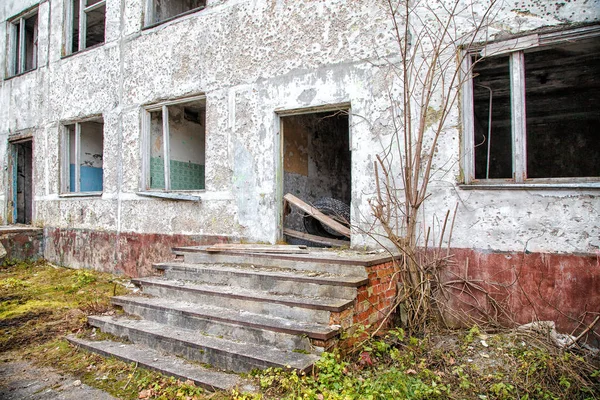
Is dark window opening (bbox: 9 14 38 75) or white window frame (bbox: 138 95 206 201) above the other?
dark window opening (bbox: 9 14 38 75)

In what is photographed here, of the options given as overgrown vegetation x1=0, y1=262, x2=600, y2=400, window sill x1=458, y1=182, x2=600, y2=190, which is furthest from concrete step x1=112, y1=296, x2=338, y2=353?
window sill x1=458, y1=182, x2=600, y2=190

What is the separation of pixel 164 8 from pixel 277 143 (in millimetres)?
3815

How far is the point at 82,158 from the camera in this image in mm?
8281

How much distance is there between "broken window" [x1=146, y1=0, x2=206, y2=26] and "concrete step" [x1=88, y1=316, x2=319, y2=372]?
494 cm

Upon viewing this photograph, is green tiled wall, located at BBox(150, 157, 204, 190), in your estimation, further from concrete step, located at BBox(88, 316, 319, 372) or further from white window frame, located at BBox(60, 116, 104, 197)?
concrete step, located at BBox(88, 316, 319, 372)

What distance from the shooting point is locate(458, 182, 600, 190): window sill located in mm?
3514

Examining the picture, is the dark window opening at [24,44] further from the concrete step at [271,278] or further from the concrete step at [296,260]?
the concrete step at [271,278]

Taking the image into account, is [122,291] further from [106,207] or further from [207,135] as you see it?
[207,135]

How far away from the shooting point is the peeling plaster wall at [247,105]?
3.86 meters

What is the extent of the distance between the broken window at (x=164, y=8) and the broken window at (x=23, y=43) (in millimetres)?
4148

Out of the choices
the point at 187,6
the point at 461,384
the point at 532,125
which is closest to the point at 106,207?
the point at 187,6

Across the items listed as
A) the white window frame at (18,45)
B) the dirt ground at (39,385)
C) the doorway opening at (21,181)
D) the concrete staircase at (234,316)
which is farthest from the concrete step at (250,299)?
the white window frame at (18,45)

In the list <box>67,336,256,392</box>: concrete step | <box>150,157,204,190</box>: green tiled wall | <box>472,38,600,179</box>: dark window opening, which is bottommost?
<box>67,336,256,392</box>: concrete step

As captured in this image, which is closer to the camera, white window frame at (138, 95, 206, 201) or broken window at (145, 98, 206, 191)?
white window frame at (138, 95, 206, 201)
